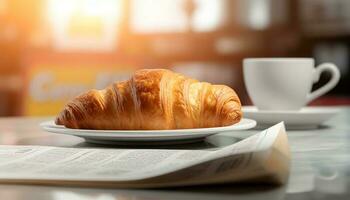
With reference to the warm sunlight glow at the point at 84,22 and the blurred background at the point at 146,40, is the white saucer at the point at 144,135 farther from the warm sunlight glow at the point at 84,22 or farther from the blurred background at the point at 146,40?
the warm sunlight glow at the point at 84,22

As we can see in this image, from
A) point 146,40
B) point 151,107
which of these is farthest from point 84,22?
point 151,107

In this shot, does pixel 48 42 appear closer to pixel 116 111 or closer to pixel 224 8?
pixel 224 8

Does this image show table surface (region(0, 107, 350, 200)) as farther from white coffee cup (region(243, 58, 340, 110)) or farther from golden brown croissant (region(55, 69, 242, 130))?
white coffee cup (region(243, 58, 340, 110))

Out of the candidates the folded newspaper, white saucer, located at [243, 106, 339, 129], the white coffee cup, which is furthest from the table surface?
the white coffee cup

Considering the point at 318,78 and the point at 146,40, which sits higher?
the point at 146,40

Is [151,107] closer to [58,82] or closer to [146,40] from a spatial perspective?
[58,82]

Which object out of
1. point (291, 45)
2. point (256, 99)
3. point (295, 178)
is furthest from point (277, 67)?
point (291, 45)
